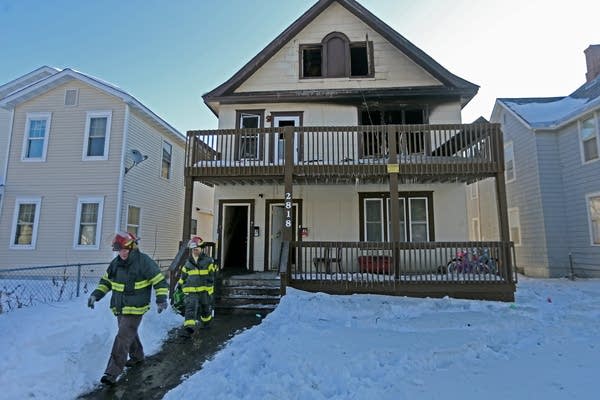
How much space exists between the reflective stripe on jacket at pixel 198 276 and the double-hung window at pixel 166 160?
1030 centimetres

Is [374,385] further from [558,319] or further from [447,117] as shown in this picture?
[447,117]

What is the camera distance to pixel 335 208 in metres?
11.9

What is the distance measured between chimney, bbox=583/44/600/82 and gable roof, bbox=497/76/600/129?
661 mm

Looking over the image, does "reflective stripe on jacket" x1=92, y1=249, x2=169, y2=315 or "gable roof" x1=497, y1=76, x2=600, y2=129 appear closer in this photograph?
"reflective stripe on jacket" x1=92, y1=249, x2=169, y2=315

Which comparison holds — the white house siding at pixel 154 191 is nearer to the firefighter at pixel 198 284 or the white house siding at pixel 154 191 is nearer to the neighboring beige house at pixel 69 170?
the neighboring beige house at pixel 69 170

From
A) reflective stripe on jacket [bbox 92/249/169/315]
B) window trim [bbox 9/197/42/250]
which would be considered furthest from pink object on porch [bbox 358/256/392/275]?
window trim [bbox 9/197/42/250]

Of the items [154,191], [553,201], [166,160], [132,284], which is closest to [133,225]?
[154,191]

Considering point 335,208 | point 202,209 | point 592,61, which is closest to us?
point 335,208

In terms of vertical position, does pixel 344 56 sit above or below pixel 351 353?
above

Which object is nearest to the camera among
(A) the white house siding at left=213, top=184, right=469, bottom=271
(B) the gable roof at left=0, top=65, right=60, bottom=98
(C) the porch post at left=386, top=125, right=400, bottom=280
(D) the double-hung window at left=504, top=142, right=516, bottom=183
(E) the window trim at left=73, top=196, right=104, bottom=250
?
(C) the porch post at left=386, top=125, right=400, bottom=280

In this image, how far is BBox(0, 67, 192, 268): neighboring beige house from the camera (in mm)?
12461

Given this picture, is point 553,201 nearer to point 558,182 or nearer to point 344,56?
point 558,182

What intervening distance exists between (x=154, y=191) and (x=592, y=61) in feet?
68.4

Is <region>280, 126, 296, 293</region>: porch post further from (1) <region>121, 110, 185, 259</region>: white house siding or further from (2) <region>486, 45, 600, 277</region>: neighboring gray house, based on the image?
(2) <region>486, 45, 600, 277</region>: neighboring gray house
